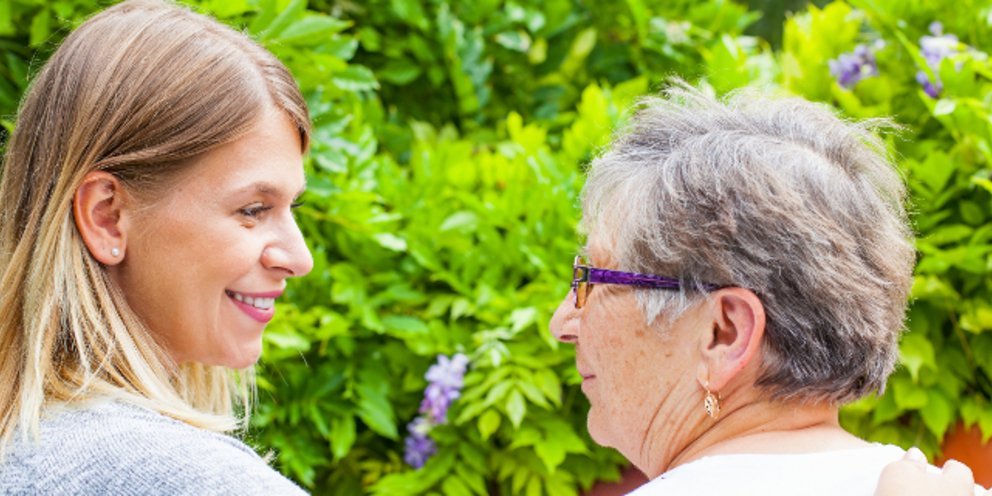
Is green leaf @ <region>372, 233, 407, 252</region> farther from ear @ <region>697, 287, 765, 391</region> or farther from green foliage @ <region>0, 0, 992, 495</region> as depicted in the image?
ear @ <region>697, 287, 765, 391</region>

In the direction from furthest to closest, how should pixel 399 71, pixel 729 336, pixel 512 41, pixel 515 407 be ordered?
1. pixel 512 41
2. pixel 399 71
3. pixel 515 407
4. pixel 729 336

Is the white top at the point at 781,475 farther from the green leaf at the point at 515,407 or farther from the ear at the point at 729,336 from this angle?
the green leaf at the point at 515,407

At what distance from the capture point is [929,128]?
351 centimetres

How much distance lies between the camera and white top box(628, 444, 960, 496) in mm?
1606

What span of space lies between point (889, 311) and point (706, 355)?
28 centimetres

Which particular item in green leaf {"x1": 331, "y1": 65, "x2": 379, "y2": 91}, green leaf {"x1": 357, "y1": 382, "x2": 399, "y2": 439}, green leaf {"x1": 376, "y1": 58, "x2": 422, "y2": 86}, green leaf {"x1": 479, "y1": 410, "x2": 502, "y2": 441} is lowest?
green leaf {"x1": 357, "y1": 382, "x2": 399, "y2": 439}

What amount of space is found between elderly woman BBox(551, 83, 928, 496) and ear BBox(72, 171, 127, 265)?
0.72 m

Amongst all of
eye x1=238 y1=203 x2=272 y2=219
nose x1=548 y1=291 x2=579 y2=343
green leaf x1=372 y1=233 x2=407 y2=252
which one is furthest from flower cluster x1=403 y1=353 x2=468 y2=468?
eye x1=238 y1=203 x2=272 y2=219

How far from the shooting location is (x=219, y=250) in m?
1.90

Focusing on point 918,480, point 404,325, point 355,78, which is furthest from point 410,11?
point 918,480

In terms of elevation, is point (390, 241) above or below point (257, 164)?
below

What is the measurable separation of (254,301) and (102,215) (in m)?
0.28

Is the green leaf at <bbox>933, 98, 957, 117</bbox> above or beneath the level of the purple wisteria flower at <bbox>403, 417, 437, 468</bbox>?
above

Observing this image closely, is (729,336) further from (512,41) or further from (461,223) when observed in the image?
(512,41)
